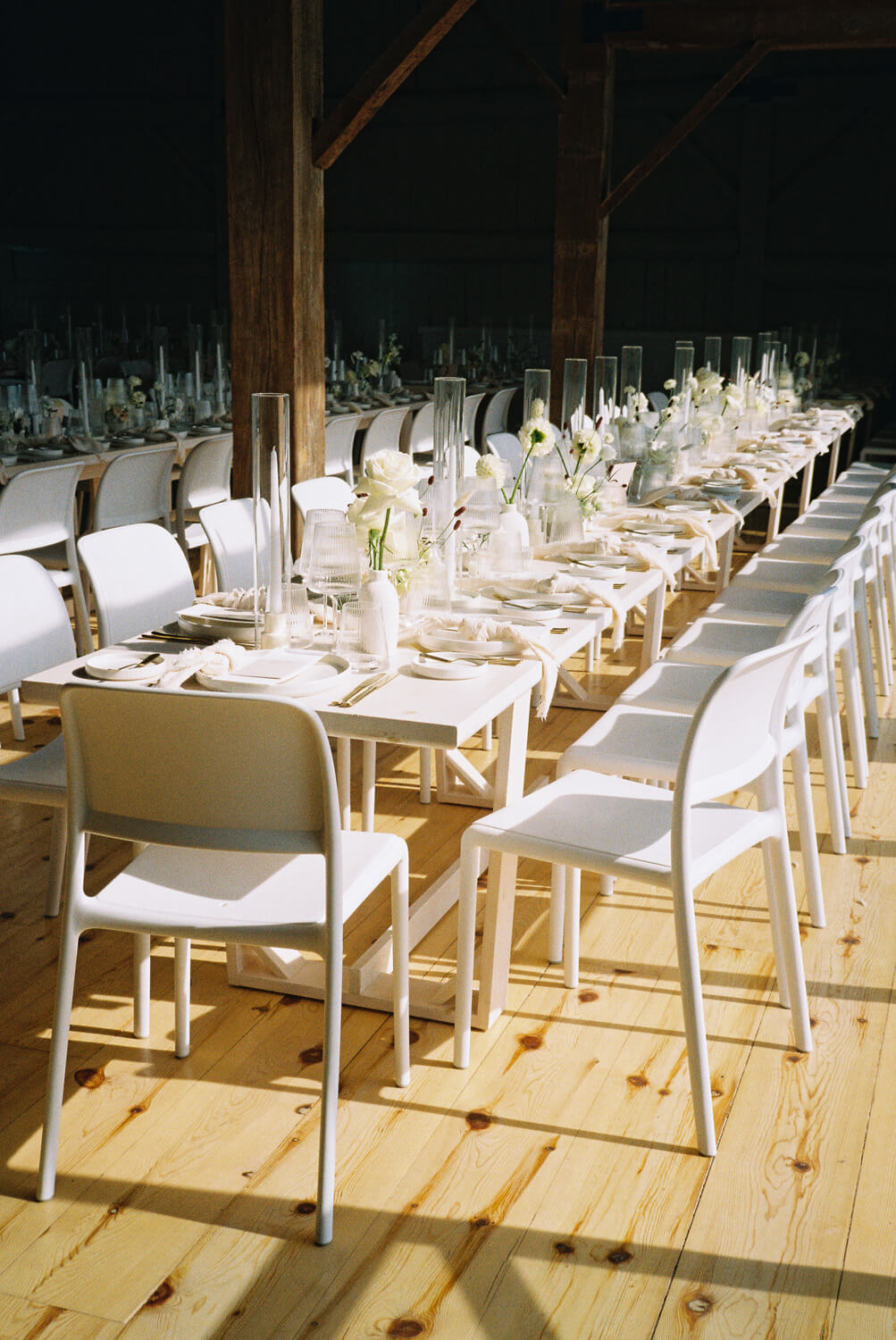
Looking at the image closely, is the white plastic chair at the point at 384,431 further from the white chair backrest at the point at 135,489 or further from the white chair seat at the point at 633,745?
the white chair seat at the point at 633,745

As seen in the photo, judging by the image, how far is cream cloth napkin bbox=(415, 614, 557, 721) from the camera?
2.70 metres

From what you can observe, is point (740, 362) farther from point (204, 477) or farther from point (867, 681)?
point (867, 681)

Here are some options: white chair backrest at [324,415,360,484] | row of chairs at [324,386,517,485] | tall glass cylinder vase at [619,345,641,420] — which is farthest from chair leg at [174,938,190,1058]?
white chair backrest at [324,415,360,484]

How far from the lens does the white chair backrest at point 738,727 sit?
232 centimetres

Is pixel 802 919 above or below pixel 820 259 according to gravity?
below

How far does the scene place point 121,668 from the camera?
8.16 feet

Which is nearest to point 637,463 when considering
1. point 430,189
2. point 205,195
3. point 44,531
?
point 44,531

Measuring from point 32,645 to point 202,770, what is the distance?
1.13 m

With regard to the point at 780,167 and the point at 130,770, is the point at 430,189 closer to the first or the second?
the point at 780,167

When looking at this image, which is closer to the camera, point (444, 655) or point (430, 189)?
point (444, 655)

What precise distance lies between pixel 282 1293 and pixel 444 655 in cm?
123

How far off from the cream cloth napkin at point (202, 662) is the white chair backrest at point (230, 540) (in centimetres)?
104

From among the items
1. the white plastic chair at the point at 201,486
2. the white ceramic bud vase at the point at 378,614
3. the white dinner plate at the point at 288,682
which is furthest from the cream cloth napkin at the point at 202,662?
the white plastic chair at the point at 201,486

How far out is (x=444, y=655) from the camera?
2693 mm
